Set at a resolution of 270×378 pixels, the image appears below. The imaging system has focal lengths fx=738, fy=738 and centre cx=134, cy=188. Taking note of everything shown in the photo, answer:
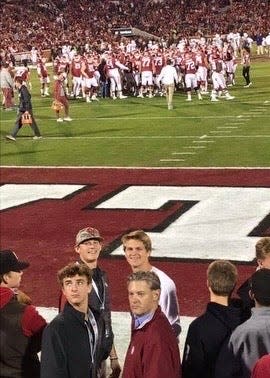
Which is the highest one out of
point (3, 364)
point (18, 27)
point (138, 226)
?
point (18, 27)

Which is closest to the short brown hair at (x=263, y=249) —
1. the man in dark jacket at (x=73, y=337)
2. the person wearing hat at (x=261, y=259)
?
the person wearing hat at (x=261, y=259)

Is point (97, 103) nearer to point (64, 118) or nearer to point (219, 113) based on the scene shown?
point (64, 118)

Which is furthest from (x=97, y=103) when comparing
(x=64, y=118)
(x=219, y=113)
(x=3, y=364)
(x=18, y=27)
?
(x=18, y=27)

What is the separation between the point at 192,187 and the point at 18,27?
43.1m

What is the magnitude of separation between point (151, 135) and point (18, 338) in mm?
13222

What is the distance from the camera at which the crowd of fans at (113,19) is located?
47688mm

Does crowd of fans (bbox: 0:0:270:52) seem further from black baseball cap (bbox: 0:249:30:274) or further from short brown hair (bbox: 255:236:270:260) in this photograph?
black baseball cap (bbox: 0:249:30:274)

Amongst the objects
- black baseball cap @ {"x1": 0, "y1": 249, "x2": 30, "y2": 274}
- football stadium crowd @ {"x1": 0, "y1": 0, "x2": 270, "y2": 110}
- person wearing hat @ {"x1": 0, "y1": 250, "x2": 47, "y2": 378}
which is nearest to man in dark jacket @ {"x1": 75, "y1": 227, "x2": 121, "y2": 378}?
black baseball cap @ {"x1": 0, "y1": 249, "x2": 30, "y2": 274}

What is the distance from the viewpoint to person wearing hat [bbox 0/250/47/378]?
3.81m

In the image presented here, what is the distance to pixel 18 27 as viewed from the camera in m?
52.3

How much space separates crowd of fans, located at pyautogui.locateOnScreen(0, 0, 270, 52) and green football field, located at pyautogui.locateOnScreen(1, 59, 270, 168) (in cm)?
2353

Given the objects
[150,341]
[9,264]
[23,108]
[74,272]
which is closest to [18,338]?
[74,272]

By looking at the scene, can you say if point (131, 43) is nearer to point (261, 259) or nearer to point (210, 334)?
point (261, 259)

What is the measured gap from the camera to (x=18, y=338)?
151 inches
